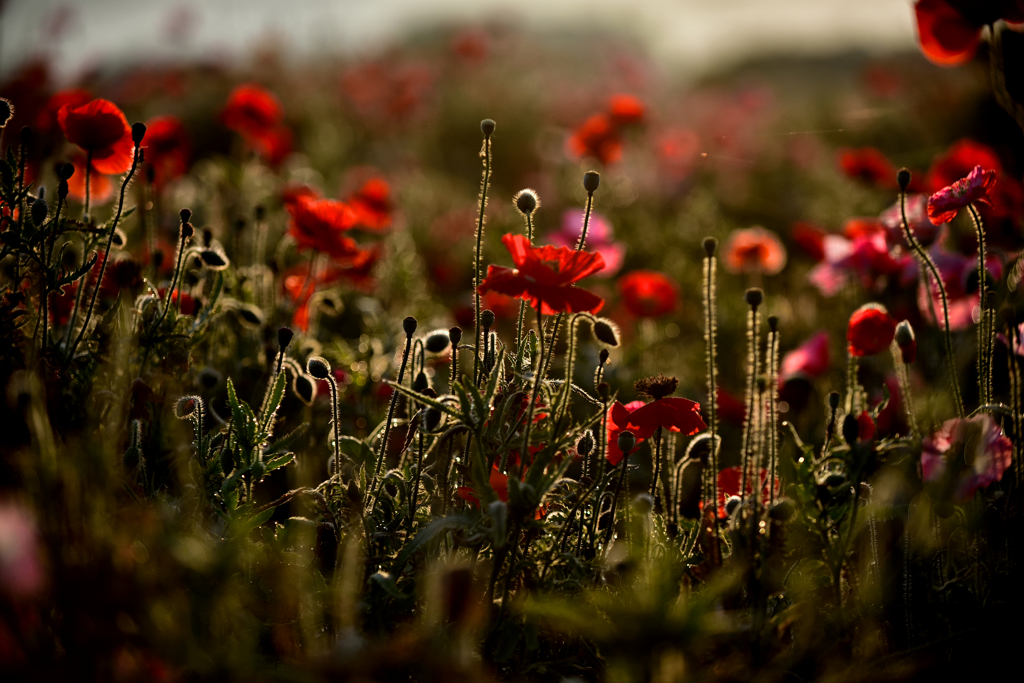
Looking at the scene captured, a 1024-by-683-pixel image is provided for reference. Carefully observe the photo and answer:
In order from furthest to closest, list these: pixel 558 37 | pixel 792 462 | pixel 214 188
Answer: pixel 558 37
pixel 214 188
pixel 792 462

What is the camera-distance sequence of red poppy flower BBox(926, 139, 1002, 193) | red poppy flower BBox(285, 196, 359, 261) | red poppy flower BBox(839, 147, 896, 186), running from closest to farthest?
red poppy flower BBox(285, 196, 359, 261) < red poppy flower BBox(926, 139, 1002, 193) < red poppy flower BBox(839, 147, 896, 186)

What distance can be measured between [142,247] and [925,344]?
9.07ft

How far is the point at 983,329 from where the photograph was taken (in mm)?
1648

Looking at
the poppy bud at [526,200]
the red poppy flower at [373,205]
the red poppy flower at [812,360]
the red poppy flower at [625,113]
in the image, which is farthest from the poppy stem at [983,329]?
the red poppy flower at [625,113]

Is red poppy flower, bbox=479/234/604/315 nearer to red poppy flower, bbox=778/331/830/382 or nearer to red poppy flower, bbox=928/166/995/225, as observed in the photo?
red poppy flower, bbox=928/166/995/225

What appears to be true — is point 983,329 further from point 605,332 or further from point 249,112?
point 249,112

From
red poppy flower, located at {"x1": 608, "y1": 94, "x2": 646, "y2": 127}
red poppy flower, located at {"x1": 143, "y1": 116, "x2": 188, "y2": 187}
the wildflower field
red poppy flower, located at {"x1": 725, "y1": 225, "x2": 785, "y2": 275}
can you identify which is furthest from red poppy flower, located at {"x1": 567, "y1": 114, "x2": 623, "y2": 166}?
red poppy flower, located at {"x1": 143, "y1": 116, "x2": 188, "y2": 187}

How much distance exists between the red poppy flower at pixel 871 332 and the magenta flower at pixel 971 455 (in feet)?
0.93

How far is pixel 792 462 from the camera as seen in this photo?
4.55ft

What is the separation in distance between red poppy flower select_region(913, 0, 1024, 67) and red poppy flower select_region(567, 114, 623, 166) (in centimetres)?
304

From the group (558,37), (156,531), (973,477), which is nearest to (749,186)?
(973,477)

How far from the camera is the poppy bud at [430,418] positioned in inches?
56.4

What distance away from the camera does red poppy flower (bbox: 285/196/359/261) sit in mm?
2291

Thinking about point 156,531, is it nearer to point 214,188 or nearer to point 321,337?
point 321,337
